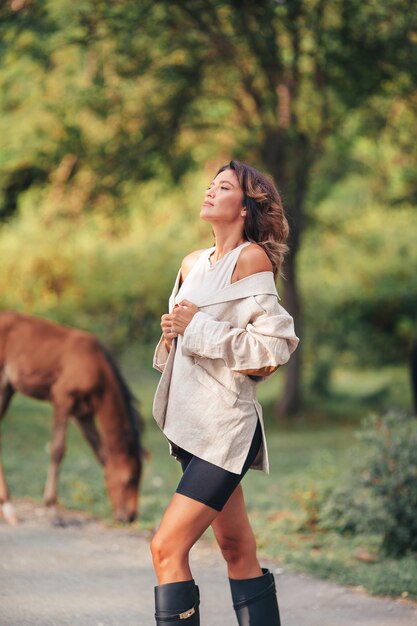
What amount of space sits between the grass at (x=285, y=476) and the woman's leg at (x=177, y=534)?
198cm

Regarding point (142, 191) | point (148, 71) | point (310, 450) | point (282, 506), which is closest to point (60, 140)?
point (148, 71)

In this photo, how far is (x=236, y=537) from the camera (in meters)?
3.20

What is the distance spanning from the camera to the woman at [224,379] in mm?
3004

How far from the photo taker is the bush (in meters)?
5.41

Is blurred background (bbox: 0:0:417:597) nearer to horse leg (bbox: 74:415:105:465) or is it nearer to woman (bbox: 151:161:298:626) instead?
horse leg (bbox: 74:415:105:465)

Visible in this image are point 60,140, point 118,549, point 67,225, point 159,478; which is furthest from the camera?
point 67,225

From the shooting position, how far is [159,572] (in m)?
3.01

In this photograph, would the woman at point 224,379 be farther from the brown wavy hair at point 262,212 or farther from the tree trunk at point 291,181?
the tree trunk at point 291,181

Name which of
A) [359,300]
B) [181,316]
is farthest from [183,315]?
[359,300]

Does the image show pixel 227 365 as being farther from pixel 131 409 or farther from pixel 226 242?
pixel 131 409

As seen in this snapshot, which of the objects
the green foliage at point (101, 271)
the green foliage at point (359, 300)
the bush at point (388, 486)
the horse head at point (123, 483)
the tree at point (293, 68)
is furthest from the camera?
the green foliage at point (359, 300)

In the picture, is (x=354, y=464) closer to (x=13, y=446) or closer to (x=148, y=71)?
(x=13, y=446)

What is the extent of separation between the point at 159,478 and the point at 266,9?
6.16 meters

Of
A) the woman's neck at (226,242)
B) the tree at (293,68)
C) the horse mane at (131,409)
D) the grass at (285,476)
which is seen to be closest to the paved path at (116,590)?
the grass at (285,476)
